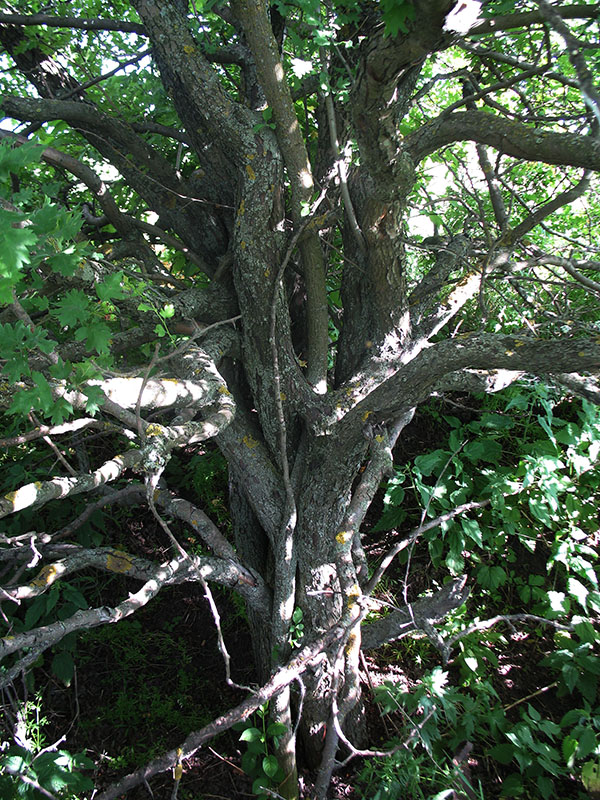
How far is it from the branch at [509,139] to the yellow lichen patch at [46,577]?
2.15 m

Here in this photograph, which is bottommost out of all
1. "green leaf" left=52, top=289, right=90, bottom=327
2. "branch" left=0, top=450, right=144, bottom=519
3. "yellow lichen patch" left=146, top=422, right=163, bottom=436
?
"branch" left=0, top=450, right=144, bottom=519

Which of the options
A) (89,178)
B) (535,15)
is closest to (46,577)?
(89,178)

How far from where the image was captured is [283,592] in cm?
229

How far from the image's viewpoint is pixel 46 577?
1.87m

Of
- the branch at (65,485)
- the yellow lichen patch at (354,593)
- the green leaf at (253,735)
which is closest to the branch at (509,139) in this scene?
A: the branch at (65,485)

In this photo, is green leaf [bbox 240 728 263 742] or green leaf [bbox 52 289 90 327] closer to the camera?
green leaf [bbox 52 289 90 327]

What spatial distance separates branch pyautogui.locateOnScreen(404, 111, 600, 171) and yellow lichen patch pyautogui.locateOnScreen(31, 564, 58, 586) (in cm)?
215

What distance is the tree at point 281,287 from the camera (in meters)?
1.77

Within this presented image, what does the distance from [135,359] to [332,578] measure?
4.82 ft

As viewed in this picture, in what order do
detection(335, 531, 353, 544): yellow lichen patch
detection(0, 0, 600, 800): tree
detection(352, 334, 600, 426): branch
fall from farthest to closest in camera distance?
detection(335, 531, 353, 544): yellow lichen patch
detection(0, 0, 600, 800): tree
detection(352, 334, 600, 426): branch

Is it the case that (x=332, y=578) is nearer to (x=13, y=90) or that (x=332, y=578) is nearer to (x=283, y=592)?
(x=283, y=592)

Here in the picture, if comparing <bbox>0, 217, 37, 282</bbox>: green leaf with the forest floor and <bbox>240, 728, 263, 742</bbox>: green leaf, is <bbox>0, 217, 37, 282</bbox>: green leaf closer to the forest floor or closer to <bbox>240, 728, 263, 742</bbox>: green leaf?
<bbox>240, 728, 263, 742</bbox>: green leaf

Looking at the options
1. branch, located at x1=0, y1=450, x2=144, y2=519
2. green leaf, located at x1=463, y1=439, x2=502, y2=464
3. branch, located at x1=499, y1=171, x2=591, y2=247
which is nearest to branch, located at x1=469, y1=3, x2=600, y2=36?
branch, located at x1=499, y1=171, x2=591, y2=247

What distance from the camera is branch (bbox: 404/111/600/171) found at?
164 cm
